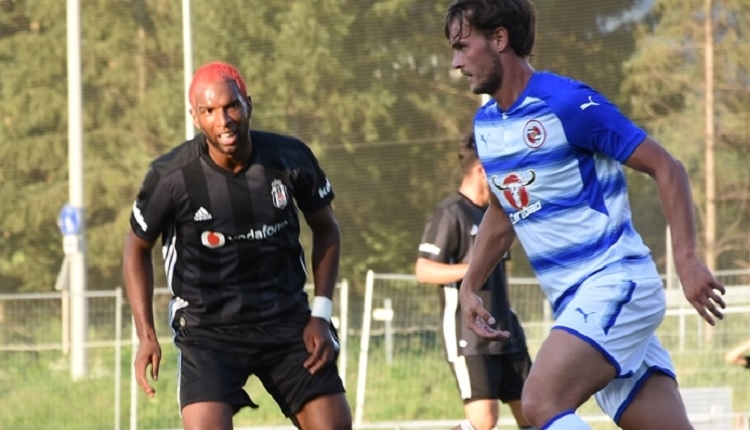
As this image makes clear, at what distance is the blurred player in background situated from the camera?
15.6 ft

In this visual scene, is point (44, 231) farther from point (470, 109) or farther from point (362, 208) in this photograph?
point (470, 109)

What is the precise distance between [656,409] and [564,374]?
451mm

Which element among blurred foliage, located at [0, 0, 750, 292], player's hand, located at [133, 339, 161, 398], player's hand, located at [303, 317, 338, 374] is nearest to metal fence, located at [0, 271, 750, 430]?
blurred foliage, located at [0, 0, 750, 292]

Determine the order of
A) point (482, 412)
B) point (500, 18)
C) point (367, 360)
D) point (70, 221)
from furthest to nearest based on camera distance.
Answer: point (70, 221), point (367, 360), point (482, 412), point (500, 18)

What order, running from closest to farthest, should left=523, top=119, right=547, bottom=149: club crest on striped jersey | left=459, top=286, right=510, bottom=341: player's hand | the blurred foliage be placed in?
1. left=523, top=119, right=547, bottom=149: club crest on striped jersey
2. left=459, top=286, right=510, bottom=341: player's hand
3. the blurred foliage

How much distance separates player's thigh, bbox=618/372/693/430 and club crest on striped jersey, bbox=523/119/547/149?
2.88 ft

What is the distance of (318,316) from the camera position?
630 centimetres

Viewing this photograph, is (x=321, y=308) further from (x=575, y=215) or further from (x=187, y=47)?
(x=187, y=47)

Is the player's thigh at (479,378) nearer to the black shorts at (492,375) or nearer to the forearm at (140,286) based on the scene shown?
the black shorts at (492,375)

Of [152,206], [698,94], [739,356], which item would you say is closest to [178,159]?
[152,206]

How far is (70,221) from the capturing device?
689 inches

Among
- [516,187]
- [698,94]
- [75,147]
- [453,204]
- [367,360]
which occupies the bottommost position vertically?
[367,360]

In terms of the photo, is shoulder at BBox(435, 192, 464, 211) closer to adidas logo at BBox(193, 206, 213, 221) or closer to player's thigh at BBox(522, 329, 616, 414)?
adidas logo at BBox(193, 206, 213, 221)

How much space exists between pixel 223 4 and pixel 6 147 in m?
3.20
